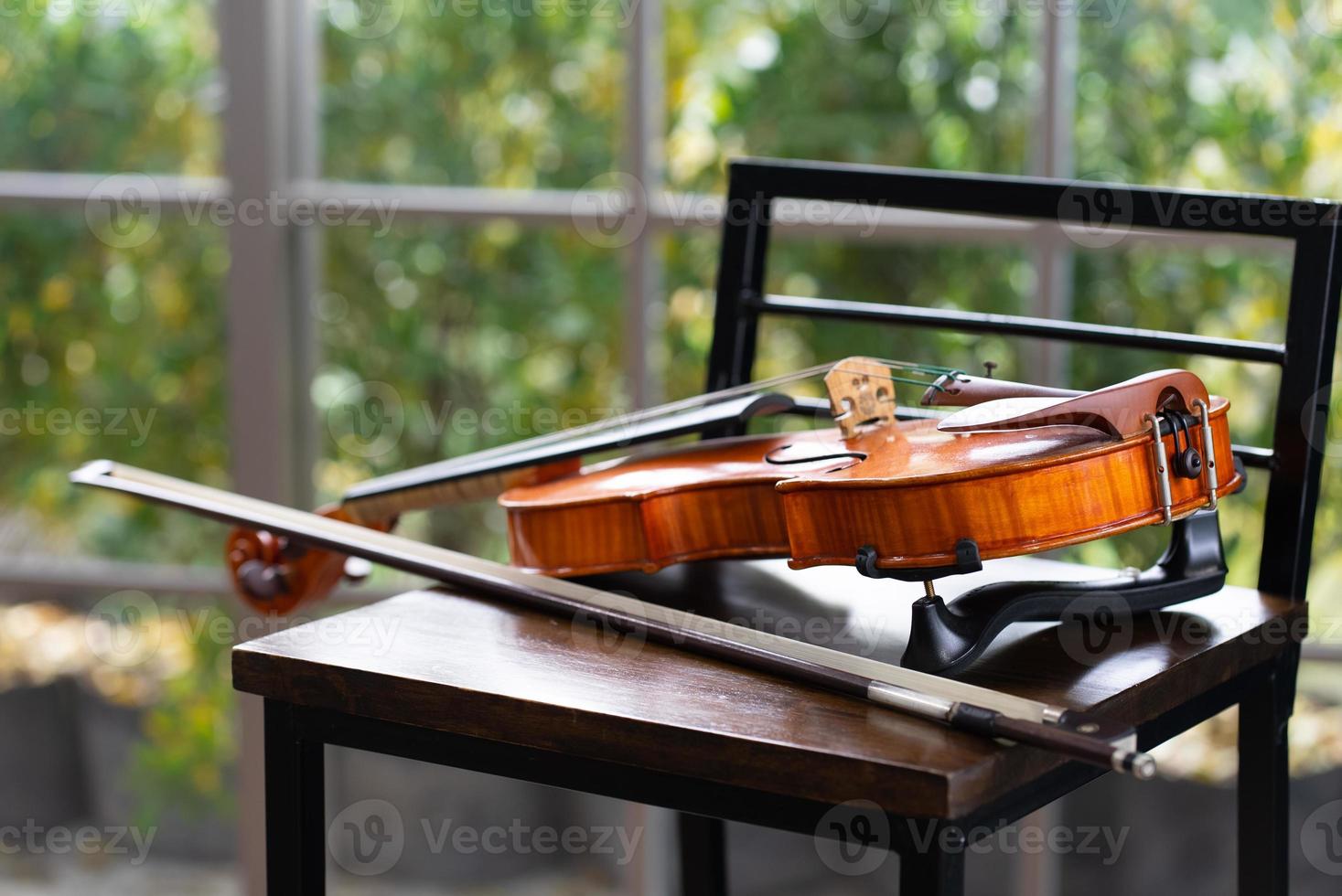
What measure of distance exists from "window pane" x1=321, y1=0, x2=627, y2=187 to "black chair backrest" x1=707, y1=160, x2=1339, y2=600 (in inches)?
25.5

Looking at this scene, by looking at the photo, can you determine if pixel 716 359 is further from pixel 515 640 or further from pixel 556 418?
pixel 556 418

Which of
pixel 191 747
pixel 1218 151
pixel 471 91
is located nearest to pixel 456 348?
pixel 471 91

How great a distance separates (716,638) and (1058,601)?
211 millimetres

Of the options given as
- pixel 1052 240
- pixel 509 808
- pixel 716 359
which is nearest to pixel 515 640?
pixel 716 359

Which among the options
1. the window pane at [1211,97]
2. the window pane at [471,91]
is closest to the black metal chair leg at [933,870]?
the window pane at [1211,97]

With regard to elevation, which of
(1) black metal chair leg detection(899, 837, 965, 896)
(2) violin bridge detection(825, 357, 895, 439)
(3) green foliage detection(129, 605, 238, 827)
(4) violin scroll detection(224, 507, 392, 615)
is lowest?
(3) green foliage detection(129, 605, 238, 827)

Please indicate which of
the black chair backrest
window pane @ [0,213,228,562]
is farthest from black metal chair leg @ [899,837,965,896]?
window pane @ [0,213,228,562]

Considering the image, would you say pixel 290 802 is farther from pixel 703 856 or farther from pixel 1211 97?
pixel 1211 97

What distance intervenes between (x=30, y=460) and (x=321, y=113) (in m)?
0.63

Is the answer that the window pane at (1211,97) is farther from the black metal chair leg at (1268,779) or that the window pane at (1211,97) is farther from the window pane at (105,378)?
the window pane at (105,378)

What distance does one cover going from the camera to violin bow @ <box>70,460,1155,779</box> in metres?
0.73

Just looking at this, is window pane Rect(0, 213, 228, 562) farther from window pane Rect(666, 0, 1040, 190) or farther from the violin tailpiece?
the violin tailpiece

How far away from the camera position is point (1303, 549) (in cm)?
106

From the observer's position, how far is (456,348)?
1.88 metres
